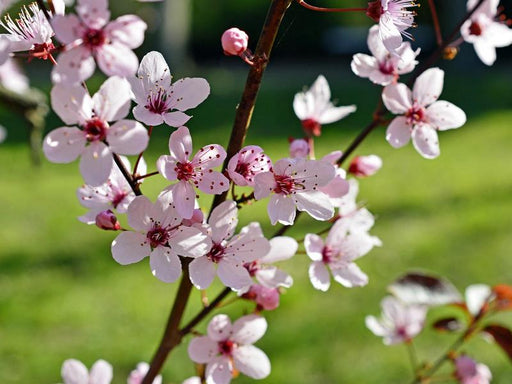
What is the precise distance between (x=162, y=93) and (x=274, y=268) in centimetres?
21

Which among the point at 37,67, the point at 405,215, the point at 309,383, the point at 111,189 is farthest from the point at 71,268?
the point at 37,67

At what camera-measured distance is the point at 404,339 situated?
1.13 meters

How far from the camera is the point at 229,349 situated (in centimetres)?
74

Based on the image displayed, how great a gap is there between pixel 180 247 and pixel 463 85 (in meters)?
6.39

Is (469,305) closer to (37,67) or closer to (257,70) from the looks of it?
(257,70)

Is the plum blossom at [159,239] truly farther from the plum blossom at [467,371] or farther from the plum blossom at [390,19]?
the plum blossom at [467,371]

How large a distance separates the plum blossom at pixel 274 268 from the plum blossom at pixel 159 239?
112 millimetres

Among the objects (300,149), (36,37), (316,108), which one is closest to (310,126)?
(316,108)

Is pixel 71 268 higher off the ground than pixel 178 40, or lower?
higher

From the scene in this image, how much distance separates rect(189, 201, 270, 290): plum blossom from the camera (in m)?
0.63

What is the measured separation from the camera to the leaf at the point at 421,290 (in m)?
1.09

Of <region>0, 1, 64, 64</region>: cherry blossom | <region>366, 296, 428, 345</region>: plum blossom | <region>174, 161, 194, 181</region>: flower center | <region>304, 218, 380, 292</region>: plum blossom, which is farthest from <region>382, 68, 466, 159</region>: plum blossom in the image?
<region>366, 296, 428, 345</region>: plum blossom

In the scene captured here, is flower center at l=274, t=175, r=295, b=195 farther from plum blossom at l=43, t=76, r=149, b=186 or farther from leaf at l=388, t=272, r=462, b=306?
leaf at l=388, t=272, r=462, b=306

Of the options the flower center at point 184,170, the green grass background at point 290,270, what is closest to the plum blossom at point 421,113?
the flower center at point 184,170
